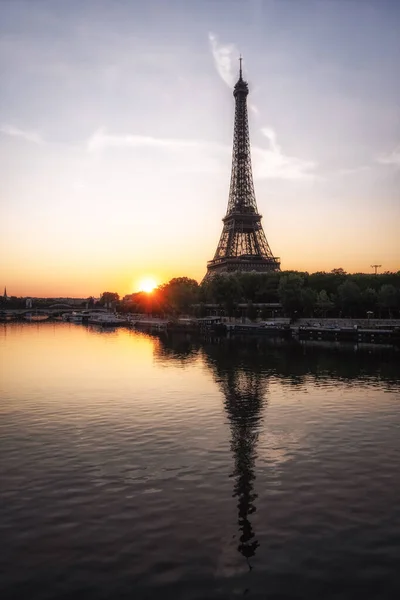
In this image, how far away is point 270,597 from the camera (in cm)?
1297

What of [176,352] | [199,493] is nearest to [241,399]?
[199,493]

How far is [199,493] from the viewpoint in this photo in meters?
19.1

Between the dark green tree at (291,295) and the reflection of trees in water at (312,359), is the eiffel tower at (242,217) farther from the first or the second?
the reflection of trees in water at (312,359)

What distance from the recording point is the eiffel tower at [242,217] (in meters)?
146

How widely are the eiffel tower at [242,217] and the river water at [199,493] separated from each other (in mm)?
107490

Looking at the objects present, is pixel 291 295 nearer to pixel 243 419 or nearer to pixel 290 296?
pixel 290 296

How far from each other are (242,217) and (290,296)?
45133mm

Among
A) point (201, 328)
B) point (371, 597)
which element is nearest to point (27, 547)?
point (371, 597)

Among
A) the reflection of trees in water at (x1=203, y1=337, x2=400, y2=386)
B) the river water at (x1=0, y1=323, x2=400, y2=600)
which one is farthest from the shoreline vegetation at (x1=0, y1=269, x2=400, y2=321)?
the river water at (x1=0, y1=323, x2=400, y2=600)

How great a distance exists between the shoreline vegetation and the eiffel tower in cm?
1390

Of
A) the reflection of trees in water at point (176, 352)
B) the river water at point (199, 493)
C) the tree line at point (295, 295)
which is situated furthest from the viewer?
the tree line at point (295, 295)

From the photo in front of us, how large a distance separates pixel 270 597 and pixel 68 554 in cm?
570

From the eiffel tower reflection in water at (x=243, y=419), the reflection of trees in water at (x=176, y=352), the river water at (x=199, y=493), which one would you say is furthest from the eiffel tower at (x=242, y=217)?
the river water at (x=199, y=493)

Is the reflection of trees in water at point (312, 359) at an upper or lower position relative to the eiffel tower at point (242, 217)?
lower
